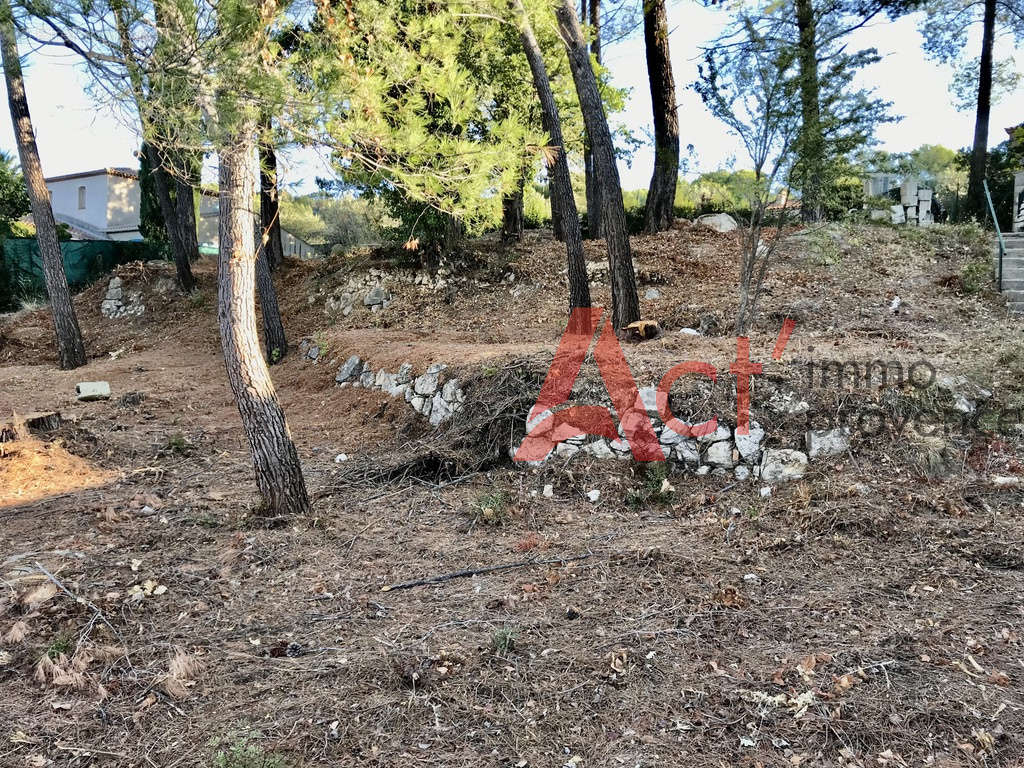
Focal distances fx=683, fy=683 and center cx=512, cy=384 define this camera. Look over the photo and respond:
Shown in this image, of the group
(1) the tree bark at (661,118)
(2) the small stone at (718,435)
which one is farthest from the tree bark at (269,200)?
(1) the tree bark at (661,118)

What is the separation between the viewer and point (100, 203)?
25.5 m

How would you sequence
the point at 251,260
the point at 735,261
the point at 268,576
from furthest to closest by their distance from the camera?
the point at 735,261, the point at 251,260, the point at 268,576

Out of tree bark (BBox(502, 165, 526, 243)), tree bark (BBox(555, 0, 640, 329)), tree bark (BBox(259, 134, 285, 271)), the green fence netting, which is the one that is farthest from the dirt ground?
the green fence netting

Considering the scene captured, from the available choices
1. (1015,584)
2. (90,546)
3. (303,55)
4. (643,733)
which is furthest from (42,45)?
(1015,584)

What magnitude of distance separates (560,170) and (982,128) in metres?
10.5

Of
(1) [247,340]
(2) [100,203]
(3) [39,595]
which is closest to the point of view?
(3) [39,595]

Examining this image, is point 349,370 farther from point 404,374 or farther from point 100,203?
point 100,203

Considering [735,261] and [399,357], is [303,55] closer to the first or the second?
[399,357]

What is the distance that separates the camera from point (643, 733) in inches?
106

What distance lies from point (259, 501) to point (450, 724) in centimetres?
291

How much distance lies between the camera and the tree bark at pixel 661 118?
12141mm

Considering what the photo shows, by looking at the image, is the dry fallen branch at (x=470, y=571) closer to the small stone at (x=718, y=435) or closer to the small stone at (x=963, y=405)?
the small stone at (x=718, y=435)

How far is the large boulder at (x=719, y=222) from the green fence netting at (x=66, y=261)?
13.5 metres

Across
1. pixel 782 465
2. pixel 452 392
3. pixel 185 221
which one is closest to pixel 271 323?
pixel 452 392
